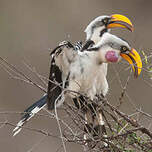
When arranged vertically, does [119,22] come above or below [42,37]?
above

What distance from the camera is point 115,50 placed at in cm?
224

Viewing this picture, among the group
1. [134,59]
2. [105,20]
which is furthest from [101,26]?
[134,59]

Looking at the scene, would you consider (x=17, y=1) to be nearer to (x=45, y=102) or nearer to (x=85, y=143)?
(x=45, y=102)

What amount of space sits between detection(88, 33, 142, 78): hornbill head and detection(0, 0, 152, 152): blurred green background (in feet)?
8.45

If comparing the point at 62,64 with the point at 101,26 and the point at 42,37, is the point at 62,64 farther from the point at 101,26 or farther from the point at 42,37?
the point at 42,37

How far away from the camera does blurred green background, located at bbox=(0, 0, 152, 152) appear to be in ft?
16.8

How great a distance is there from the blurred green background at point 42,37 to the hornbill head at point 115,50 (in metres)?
2.58

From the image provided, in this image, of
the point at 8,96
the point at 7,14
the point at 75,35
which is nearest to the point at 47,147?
the point at 8,96

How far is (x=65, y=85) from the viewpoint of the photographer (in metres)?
2.40

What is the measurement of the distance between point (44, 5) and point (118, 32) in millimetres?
1125

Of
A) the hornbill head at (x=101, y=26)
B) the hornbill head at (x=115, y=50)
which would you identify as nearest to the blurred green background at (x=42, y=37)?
the hornbill head at (x=101, y=26)

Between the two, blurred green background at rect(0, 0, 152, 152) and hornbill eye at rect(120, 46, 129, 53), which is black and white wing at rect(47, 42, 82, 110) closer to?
hornbill eye at rect(120, 46, 129, 53)

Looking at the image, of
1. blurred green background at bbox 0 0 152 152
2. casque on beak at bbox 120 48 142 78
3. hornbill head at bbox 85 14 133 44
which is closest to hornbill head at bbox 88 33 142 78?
casque on beak at bbox 120 48 142 78

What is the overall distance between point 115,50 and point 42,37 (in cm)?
357
